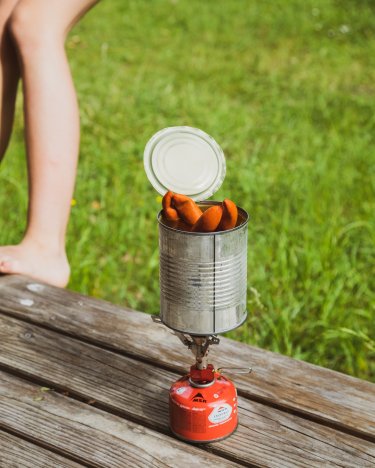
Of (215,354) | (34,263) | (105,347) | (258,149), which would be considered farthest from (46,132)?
(258,149)

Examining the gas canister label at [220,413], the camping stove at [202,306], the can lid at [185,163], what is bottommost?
the gas canister label at [220,413]

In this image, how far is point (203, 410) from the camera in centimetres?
136

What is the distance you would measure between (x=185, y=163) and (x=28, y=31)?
887mm

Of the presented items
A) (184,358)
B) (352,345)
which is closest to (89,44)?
(352,345)

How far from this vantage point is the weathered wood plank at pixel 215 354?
1484mm

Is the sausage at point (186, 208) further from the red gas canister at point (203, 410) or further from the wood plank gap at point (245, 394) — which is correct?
the wood plank gap at point (245, 394)

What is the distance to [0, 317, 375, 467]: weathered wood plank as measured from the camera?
1.36 metres

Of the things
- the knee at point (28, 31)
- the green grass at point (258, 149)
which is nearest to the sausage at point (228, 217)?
the green grass at point (258, 149)

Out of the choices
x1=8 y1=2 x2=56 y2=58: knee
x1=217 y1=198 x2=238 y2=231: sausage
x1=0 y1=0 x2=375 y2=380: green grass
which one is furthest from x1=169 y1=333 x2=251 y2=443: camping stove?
x1=8 y1=2 x2=56 y2=58: knee

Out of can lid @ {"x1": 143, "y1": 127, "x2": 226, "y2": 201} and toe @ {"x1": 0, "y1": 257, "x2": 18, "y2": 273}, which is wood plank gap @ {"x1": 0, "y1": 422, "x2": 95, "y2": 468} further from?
toe @ {"x1": 0, "y1": 257, "x2": 18, "y2": 273}

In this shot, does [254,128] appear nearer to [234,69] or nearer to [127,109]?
[127,109]

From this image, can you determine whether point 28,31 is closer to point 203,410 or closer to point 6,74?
point 6,74

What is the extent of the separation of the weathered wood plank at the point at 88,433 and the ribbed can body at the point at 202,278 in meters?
0.23

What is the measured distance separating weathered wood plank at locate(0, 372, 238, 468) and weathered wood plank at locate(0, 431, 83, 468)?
0.02 m
